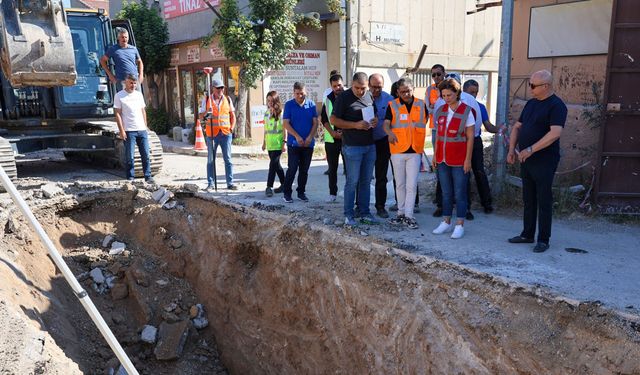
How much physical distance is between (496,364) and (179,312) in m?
4.22

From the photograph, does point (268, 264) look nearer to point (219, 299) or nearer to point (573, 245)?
Answer: point (219, 299)

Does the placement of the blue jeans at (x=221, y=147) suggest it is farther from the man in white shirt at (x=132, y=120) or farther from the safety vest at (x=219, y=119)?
the man in white shirt at (x=132, y=120)

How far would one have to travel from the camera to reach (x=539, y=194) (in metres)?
5.35

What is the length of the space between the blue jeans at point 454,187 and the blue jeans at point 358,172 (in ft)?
2.80

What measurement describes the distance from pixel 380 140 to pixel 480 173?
4.67 feet

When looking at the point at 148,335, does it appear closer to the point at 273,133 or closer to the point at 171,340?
the point at 171,340

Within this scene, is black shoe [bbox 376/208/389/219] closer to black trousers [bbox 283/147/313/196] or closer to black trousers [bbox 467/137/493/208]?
black trousers [bbox 467/137/493/208]

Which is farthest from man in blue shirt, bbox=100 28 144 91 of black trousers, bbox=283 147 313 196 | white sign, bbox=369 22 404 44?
white sign, bbox=369 22 404 44

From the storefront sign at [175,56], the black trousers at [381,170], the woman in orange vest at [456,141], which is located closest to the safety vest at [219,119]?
the black trousers at [381,170]

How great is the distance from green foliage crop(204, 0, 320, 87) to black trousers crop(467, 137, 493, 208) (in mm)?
8612

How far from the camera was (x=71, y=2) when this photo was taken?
11.2 m

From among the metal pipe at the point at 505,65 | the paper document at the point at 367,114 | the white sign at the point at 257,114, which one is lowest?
the white sign at the point at 257,114

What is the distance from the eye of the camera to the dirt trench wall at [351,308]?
3.90 meters

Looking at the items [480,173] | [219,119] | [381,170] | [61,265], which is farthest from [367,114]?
[61,265]
